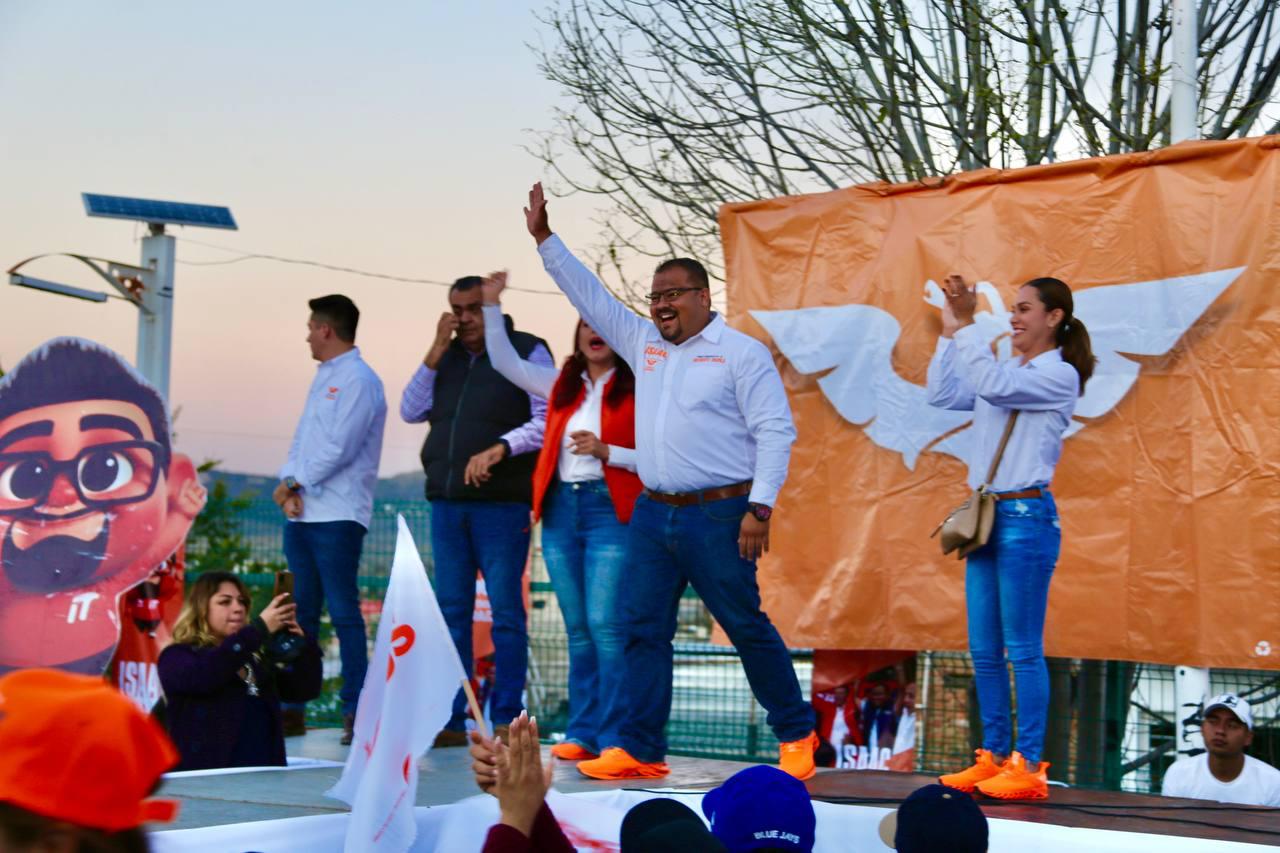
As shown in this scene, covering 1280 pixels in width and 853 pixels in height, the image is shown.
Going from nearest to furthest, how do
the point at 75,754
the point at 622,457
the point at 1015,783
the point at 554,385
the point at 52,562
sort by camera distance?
the point at 75,754
the point at 1015,783
the point at 622,457
the point at 554,385
the point at 52,562

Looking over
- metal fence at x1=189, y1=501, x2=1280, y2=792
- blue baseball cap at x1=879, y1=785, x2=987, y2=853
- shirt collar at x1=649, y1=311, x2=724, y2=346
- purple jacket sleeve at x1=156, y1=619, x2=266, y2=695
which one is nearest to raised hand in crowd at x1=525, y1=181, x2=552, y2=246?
shirt collar at x1=649, y1=311, x2=724, y2=346

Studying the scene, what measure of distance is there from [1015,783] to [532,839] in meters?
2.99

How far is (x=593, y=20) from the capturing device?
9.84 metres

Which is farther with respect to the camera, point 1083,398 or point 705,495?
point 1083,398

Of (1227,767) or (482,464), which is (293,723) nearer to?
(482,464)

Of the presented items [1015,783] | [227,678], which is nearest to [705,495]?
[1015,783]

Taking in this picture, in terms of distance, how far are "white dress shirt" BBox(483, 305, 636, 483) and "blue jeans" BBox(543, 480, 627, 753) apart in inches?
2.9

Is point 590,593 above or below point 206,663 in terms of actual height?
above

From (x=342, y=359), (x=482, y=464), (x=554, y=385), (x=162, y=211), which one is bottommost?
(x=482, y=464)

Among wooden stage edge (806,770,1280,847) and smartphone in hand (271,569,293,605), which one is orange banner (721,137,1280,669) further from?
smartphone in hand (271,569,293,605)

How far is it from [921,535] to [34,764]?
6146mm

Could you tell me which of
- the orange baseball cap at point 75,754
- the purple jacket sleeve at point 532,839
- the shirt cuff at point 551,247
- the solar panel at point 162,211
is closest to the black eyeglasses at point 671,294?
the shirt cuff at point 551,247

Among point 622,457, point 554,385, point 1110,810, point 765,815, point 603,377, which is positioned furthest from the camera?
point 554,385

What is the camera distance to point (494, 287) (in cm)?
632
